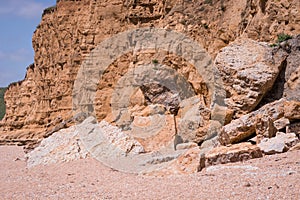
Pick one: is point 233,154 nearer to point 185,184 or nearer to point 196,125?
point 185,184

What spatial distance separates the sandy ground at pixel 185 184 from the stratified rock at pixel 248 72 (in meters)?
2.93

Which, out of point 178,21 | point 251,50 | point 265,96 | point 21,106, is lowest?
point 21,106

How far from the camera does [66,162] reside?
37.0 ft

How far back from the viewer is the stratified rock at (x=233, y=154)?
7.27 metres

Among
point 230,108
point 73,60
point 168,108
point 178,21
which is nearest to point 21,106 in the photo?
point 73,60

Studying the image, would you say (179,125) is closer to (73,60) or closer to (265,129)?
(265,129)

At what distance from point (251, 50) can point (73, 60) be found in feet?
74.0

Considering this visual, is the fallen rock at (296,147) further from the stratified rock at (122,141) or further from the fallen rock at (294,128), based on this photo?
the stratified rock at (122,141)

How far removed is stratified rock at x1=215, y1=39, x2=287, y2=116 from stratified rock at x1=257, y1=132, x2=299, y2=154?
6.80 ft

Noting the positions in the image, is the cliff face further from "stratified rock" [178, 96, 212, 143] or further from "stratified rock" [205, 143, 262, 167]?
"stratified rock" [205, 143, 262, 167]

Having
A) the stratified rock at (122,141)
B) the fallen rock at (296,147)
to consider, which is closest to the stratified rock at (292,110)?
the fallen rock at (296,147)

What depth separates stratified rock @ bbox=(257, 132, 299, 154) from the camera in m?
7.18

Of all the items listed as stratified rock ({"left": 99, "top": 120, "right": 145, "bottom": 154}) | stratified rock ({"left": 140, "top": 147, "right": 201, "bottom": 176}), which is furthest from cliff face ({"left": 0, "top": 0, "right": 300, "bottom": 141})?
stratified rock ({"left": 140, "top": 147, "right": 201, "bottom": 176})

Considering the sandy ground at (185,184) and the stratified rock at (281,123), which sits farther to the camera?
the stratified rock at (281,123)
